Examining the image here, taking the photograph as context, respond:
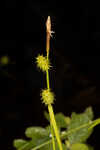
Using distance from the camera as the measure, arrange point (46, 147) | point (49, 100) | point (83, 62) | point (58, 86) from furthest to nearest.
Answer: point (83, 62) → point (58, 86) → point (46, 147) → point (49, 100)

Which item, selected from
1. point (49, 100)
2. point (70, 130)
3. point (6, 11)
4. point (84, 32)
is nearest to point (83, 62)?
point (84, 32)

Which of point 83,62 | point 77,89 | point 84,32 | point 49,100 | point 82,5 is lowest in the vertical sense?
point 49,100

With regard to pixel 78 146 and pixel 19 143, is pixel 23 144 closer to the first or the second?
pixel 19 143

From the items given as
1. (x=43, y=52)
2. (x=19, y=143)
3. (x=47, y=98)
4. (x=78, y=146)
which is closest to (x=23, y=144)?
(x=19, y=143)

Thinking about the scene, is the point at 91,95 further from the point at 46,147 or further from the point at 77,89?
the point at 46,147

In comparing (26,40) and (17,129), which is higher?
(26,40)
